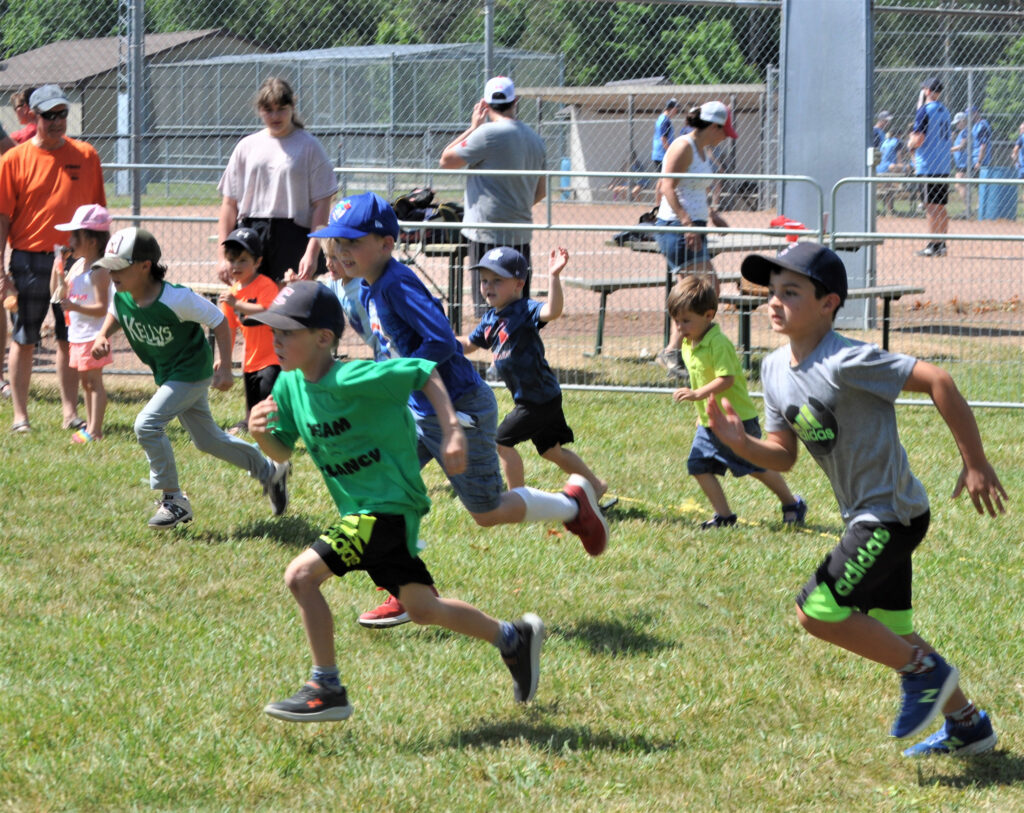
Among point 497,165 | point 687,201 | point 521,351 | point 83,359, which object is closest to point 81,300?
point 83,359

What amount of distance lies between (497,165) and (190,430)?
4.36 meters

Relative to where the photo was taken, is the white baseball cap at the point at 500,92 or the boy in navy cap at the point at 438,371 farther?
the white baseball cap at the point at 500,92

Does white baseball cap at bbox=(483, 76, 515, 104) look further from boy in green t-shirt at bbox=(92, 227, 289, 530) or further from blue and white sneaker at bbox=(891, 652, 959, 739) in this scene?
blue and white sneaker at bbox=(891, 652, 959, 739)

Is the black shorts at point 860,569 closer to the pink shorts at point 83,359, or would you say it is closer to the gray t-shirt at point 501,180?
the pink shorts at point 83,359

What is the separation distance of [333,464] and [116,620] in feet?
5.27

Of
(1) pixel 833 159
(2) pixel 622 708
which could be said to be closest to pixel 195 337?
(2) pixel 622 708

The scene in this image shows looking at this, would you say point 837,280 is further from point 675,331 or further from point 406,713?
point 675,331

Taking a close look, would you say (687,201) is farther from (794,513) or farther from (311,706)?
(311,706)

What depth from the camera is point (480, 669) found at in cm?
494

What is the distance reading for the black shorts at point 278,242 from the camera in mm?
8773

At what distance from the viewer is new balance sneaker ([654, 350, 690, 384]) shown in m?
10.6

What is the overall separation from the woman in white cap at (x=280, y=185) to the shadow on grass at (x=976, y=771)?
566cm

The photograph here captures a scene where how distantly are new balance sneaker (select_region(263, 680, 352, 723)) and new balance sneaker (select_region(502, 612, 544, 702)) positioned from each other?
614 millimetres

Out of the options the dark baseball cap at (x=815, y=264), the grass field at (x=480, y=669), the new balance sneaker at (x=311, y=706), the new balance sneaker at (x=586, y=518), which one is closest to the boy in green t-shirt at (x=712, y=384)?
the grass field at (x=480, y=669)
